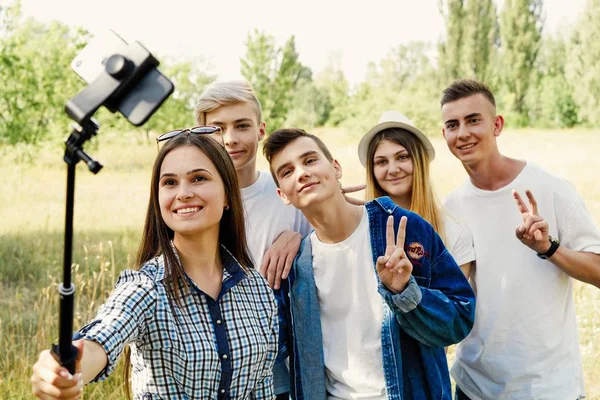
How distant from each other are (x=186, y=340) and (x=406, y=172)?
1.58 m

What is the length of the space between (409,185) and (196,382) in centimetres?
159

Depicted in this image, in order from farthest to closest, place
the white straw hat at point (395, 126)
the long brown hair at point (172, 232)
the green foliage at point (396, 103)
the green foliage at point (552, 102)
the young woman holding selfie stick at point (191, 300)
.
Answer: the green foliage at point (552, 102), the green foliage at point (396, 103), the white straw hat at point (395, 126), the long brown hair at point (172, 232), the young woman holding selfie stick at point (191, 300)

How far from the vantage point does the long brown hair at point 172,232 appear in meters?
2.06

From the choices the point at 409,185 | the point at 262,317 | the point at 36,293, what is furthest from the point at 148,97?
the point at 36,293

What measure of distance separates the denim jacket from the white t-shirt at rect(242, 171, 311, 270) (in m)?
0.35

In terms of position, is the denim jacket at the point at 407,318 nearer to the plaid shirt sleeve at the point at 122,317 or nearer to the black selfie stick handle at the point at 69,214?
the plaid shirt sleeve at the point at 122,317

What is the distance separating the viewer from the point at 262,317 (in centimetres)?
221

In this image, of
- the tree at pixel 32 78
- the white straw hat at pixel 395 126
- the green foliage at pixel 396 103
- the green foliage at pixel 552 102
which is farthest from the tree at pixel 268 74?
the white straw hat at pixel 395 126

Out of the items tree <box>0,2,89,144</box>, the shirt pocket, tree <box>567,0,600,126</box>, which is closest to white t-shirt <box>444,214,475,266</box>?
the shirt pocket

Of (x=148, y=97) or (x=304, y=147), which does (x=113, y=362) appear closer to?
(x=148, y=97)

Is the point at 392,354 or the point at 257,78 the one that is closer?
the point at 392,354

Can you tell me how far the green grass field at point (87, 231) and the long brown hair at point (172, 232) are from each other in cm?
194

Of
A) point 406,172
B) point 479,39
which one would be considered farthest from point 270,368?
point 479,39

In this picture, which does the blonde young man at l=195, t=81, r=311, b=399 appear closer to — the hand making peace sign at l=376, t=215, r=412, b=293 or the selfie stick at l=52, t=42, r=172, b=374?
the hand making peace sign at l=376, t=215, r=412, b=293
